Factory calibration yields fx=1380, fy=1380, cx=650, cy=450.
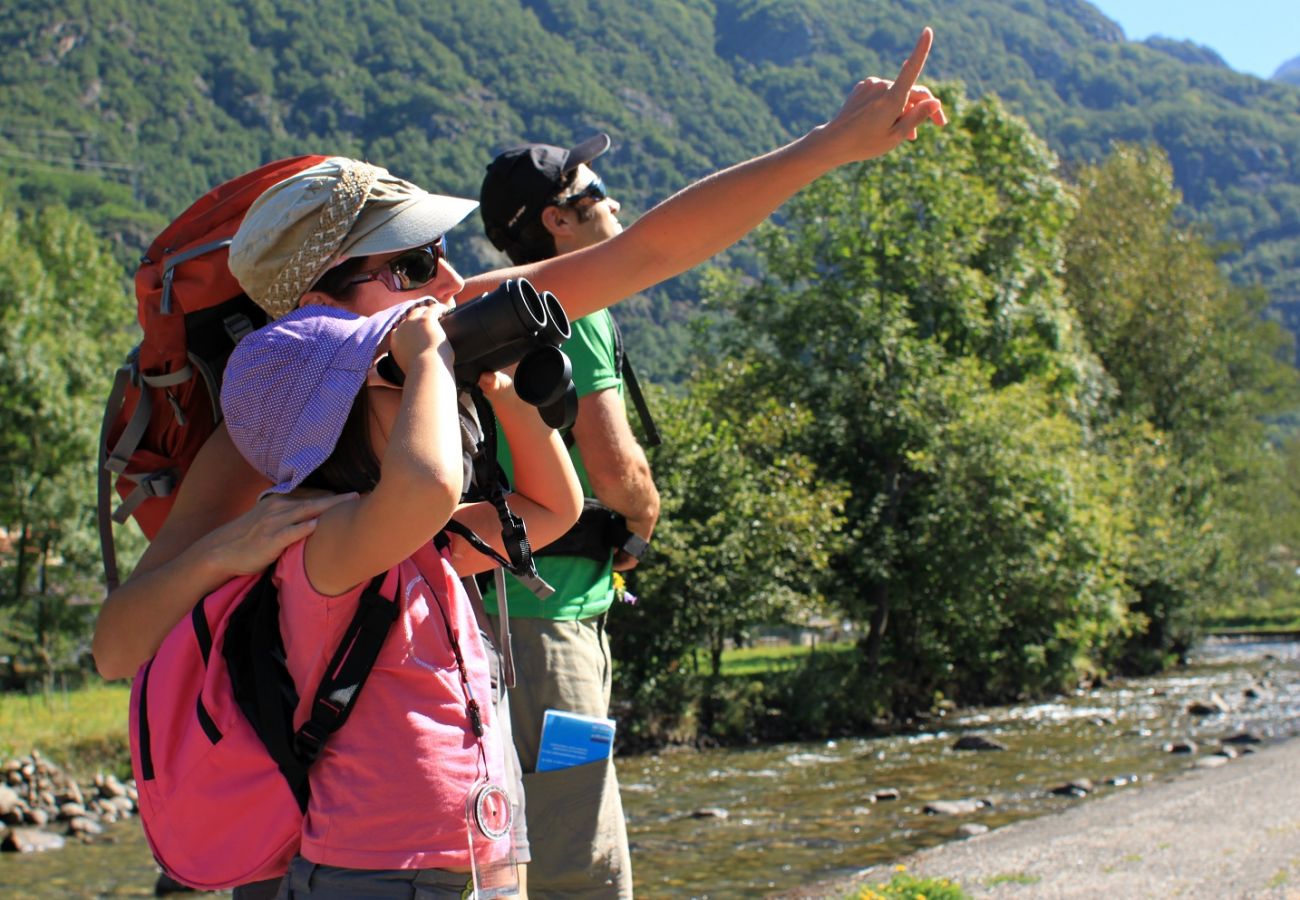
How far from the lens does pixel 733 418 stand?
2347cm

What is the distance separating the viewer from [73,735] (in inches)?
636

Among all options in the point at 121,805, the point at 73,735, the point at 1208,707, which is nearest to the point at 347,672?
the point at 121,805

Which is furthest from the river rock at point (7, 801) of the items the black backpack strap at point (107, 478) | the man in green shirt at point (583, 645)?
the black backpack strap at point (107, 478)

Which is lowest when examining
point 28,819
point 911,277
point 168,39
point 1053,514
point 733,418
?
point 28,819

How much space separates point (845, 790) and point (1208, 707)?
8.81 meters

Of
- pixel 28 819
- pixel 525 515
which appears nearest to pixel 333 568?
pixel 525 515

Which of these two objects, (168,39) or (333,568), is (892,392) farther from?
(168,39)

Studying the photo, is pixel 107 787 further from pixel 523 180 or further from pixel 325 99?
pixel 325 99

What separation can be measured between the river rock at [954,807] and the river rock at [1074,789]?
98cm

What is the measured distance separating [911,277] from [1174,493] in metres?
12.1

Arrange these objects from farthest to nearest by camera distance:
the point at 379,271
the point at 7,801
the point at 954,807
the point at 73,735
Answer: the point at 73,735, the point at 7,801, the point at 954,807, the point at 379,271

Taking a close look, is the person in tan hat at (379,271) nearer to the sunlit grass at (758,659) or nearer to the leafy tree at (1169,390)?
the sunlit grass at (758,659)

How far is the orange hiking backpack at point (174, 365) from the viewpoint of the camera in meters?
2.42

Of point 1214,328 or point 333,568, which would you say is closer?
point 333,568
